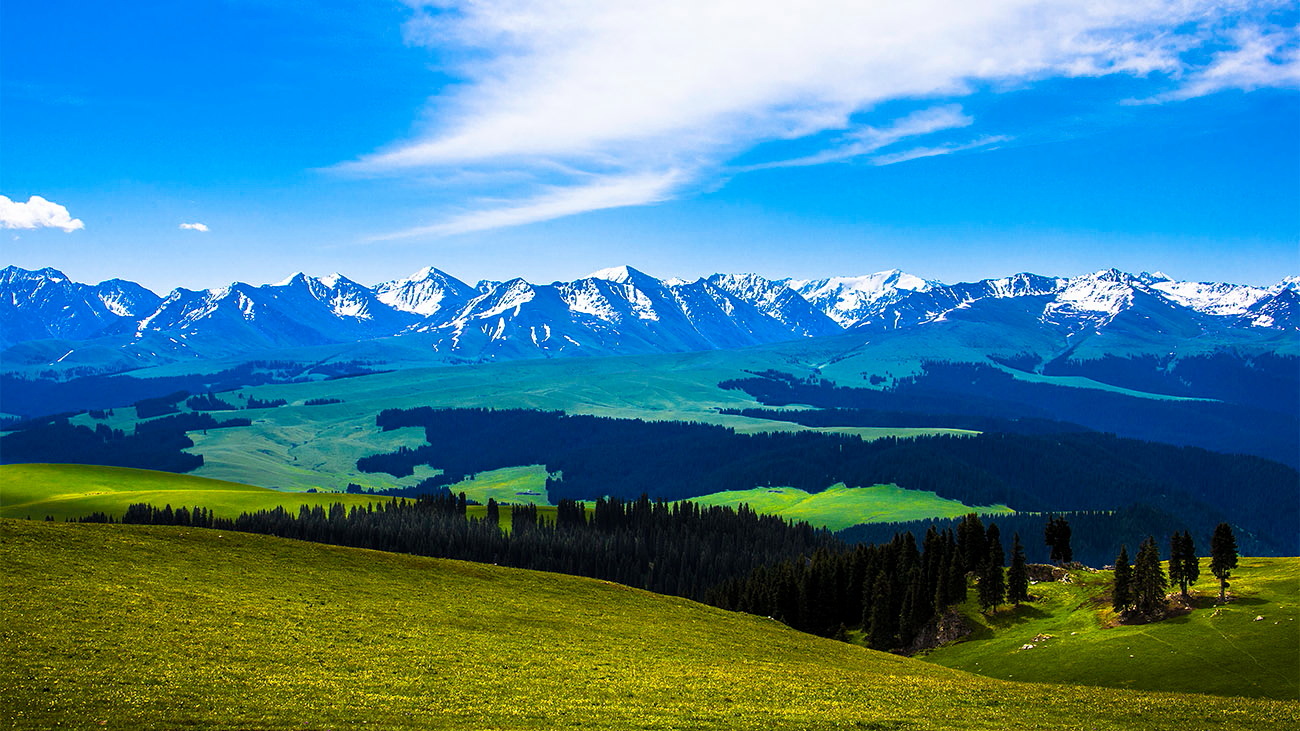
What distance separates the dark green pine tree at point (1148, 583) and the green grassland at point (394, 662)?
2874 centimetres

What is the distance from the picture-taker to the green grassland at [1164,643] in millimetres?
68750

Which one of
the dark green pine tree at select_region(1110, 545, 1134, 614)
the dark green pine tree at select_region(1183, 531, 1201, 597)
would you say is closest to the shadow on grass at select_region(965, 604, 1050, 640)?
the dark green pine tree at select_region(1110, 545, 1134, 614)

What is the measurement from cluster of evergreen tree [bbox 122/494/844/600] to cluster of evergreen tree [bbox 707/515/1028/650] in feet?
50.0

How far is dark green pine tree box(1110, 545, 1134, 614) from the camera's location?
8731 cm

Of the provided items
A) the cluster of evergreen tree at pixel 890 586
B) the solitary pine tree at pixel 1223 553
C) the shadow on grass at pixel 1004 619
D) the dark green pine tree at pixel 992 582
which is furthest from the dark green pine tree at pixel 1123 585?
the dark green pine tree at pixel 992 582

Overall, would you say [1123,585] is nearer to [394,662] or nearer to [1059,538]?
[1059,538]

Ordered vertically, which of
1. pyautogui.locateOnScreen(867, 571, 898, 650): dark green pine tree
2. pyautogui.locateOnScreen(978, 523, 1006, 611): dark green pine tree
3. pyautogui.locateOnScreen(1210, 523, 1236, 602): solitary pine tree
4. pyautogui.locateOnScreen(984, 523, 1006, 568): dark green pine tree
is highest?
pyautogui.locateOnScreen(1210, 523, 1236, 602): solitary pine tree

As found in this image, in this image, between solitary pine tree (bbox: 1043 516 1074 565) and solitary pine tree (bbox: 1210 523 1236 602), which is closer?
solitary pine tree (bbox: 1210 523 1236 602)

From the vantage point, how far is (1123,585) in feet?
289

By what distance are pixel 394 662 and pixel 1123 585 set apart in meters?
76.2

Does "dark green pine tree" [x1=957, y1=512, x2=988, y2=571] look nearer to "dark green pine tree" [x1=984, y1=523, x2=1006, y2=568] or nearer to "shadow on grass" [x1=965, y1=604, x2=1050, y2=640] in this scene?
"dark green pine tree" [x1=984, y1=523, x2=1006, y2=568]

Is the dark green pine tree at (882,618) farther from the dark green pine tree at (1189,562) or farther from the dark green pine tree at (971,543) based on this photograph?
the dark green pine tree at (1189,562)

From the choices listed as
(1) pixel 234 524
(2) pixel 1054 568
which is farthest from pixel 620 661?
(1) pixel 234 524

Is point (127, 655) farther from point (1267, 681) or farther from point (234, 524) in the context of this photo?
point (234, 524)
